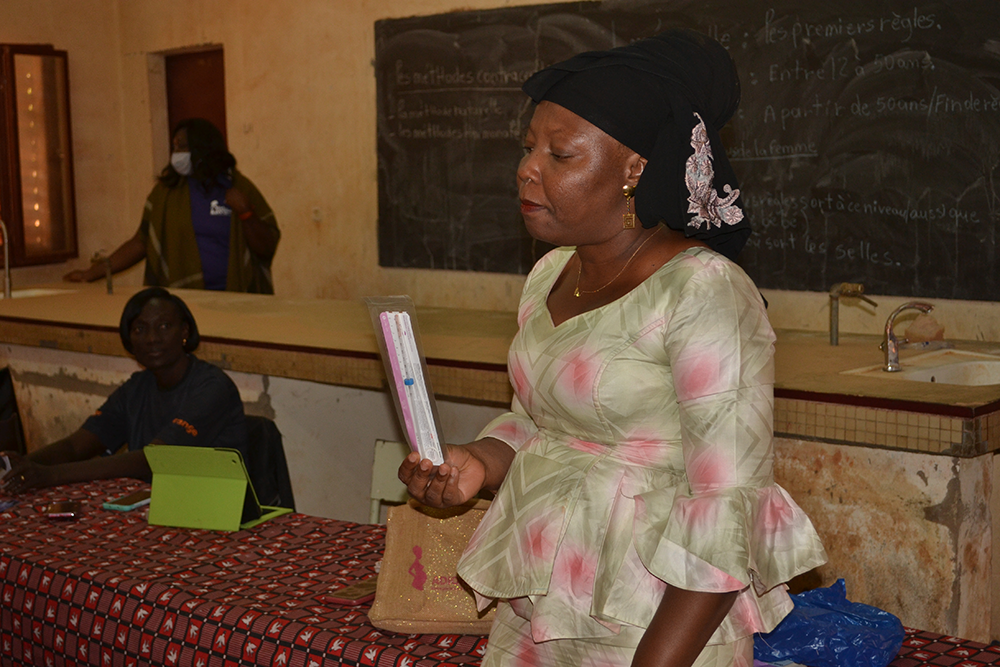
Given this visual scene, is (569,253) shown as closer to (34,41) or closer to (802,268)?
(802,268)

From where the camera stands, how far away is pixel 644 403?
117 cm

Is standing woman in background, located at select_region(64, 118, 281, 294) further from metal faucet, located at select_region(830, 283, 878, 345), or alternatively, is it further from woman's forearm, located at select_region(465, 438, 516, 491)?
woman's forearm, located at select_region(465, 438, 516, 491)

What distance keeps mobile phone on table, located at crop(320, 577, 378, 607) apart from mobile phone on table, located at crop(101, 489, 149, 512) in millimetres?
834

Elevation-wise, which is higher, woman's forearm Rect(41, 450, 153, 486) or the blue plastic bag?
the blue plastic bag

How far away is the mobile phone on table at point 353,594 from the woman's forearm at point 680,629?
97 centimetres

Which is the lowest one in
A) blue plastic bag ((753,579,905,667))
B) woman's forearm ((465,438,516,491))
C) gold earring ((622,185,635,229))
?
blue plastic bag ((753,579,905,667))

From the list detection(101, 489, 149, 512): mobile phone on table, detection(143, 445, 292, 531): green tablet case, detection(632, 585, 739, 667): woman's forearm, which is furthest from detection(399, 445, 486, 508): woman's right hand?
detection(101, 489, 149, 512): mobile phone on table

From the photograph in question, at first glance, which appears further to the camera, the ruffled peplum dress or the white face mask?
the white face mask

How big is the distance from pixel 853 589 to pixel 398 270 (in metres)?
3.91

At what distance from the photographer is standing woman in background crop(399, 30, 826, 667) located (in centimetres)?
111

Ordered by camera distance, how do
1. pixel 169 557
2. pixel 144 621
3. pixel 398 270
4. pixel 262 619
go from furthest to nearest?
pixel 398 270, pixel 169 557, pixel 144 621, pixel 262 619

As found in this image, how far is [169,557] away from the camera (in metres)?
2.29

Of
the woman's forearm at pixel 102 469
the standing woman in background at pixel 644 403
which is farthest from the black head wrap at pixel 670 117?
the woman's forearm at pixel 102 469

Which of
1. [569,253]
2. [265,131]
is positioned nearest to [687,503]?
[569,253]
